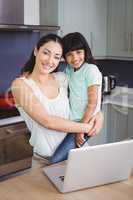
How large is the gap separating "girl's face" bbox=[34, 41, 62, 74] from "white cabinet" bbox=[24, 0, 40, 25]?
1670 millimetres

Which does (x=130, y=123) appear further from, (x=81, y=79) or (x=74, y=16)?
(x=81, y=79)

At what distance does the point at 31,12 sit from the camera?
8.60ft

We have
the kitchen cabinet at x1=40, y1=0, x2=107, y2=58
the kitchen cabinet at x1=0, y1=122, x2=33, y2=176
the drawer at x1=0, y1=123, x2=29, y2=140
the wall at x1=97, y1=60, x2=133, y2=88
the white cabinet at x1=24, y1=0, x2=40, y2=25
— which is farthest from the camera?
the wall at x1=97, y1=60, x2=133, y2=88

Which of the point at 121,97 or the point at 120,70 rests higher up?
the point at 120,70

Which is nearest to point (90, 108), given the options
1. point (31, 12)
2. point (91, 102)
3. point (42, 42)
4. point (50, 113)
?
point (91, 102)

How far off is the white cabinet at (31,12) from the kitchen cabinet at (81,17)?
184 millimetres

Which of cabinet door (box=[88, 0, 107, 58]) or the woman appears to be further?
cabinet door (box=[88, 0, 107, 58])

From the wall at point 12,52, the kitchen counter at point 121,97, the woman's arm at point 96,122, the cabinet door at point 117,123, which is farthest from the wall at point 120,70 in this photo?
the woman's arm at point 96,122

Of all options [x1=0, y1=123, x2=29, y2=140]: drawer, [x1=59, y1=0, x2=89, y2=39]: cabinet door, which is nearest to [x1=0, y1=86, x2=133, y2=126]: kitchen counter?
[x1=59, y1=0, x2=89, y2=39]: cabinet door

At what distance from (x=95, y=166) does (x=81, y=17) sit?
2.15 meters

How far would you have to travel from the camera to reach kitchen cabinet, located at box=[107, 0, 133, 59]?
3072mm

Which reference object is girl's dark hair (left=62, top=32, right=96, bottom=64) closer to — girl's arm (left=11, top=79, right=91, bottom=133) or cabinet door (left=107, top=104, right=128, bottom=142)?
girl's arm (left=11, top=79, right=91, bottom=133)

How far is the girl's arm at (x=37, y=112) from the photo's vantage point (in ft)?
3.24

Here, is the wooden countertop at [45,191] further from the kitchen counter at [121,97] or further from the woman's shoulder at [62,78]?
the kitchen counter at [121,97]
